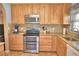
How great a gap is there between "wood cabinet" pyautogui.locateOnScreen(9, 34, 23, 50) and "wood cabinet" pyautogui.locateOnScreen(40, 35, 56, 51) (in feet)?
3.05

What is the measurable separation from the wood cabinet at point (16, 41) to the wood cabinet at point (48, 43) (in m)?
0.93

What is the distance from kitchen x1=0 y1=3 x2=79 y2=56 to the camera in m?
5.29

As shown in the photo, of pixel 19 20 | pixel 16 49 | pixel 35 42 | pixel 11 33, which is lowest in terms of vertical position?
pixel 16 49

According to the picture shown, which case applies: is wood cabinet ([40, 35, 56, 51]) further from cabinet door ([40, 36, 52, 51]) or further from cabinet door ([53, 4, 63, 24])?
cabinet door ([53, 4, 63, 24])

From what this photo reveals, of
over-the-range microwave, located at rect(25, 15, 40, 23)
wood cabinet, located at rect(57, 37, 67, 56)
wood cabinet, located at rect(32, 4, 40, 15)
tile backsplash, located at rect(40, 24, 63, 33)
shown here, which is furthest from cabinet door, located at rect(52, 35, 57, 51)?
wood cabinet, located at rect(32, 4, 40, 15)

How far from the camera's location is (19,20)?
5.64 metres

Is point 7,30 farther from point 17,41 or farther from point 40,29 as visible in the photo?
point 40,29

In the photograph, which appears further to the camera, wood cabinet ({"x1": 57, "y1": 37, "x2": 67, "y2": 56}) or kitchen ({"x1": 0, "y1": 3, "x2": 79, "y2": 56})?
kitchen ({"x1": 0, "y1": 3, "x2": 79, "y2": 56})

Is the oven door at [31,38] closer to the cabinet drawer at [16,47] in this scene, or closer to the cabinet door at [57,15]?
the cabinet drawer at [16,47]

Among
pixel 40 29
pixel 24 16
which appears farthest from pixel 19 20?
pixel 40 29

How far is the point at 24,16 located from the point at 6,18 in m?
0.83

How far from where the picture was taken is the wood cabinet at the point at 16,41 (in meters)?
5.43

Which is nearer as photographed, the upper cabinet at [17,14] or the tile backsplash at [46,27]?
the upper cabinet at [17,14]

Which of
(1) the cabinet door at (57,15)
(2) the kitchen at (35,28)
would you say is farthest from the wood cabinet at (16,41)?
(1) the cabinet door at (57,15)
